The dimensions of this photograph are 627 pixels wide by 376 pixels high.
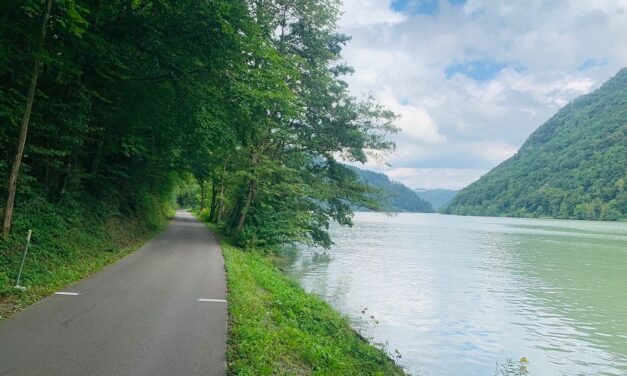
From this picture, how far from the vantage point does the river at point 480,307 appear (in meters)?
11.2

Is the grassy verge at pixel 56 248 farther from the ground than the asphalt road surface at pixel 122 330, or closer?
farther from the ground

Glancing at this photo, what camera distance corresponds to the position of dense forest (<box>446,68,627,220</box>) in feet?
406

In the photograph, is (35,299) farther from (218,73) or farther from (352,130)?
(352,130)

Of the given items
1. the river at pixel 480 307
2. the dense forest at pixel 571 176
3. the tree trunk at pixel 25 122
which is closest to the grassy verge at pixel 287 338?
the river at pixel 480 307

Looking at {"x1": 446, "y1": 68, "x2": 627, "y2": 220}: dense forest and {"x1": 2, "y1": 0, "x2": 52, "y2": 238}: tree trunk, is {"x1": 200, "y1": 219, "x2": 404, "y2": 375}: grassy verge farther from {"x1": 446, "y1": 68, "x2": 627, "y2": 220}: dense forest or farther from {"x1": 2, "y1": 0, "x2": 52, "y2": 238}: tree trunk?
{"x1": 446, "y1": 68, "x2": 627, "y2": 220}: dense forest

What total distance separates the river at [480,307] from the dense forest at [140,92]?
6204 mm

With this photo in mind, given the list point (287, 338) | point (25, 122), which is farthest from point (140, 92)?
point (287, 338)

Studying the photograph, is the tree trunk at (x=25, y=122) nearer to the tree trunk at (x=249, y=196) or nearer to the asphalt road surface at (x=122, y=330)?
the asphalt road surface at (x=122, y=330)

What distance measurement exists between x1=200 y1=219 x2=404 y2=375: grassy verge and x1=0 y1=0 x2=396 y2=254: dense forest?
5.90 meters

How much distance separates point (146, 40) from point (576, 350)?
15.8 m

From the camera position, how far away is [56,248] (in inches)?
439

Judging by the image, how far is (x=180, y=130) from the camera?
15094mm

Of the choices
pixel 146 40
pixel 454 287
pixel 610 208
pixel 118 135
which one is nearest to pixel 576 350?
pixel 454 287

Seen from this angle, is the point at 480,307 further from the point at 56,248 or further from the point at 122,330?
the point at 56,248
